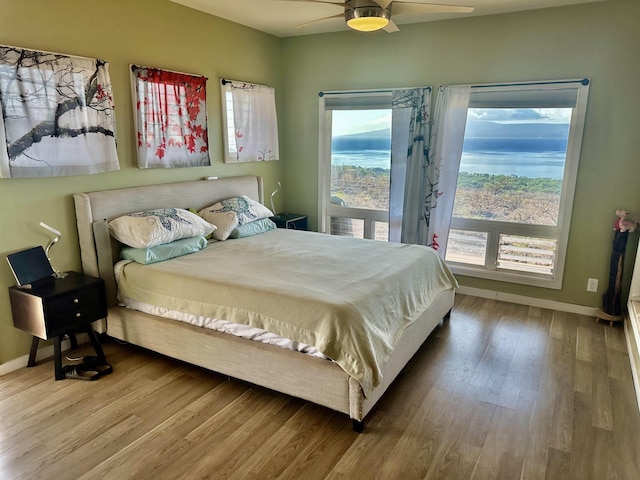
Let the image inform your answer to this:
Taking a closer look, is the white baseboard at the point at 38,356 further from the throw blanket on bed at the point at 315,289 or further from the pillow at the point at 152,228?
the pillow at the point at 152,228

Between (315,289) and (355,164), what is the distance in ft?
8.54

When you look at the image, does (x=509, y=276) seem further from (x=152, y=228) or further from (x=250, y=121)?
(x=152, y=228)

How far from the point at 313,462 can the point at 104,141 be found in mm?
2614

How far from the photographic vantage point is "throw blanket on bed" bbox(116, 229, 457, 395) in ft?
7.32

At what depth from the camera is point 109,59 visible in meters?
3.17

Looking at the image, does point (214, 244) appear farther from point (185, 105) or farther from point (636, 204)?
point (636, 204)

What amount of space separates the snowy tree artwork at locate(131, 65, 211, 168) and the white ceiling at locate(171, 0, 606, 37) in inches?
25.4

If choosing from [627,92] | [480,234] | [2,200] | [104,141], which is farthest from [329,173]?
[2,200]

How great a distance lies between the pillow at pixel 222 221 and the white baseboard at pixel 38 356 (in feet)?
4.22

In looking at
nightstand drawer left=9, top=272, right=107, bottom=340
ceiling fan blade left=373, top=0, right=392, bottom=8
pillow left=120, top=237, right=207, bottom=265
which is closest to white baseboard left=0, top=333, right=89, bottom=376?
nightstand drawer left=9, top=272, right=107, bottom=340

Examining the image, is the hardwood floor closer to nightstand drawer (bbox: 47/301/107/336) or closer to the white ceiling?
nightstand drawer (bbox: 47/301/107/336)

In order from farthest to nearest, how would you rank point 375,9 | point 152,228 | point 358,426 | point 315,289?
1. point 152,228
2. point 375,9
3. point 315,289
4. point 358,426

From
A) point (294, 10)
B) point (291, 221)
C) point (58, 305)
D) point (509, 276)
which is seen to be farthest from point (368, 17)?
point (509, 276)

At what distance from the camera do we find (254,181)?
4.57m
